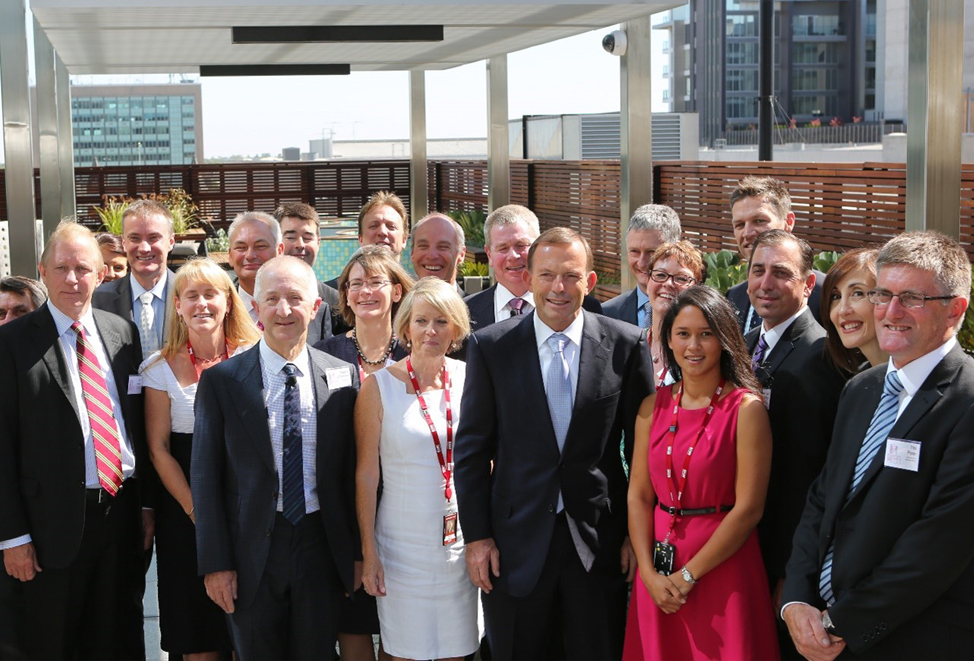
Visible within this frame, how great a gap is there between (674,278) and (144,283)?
273 centimetres

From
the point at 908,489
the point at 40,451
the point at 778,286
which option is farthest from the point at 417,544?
the point at 908,489

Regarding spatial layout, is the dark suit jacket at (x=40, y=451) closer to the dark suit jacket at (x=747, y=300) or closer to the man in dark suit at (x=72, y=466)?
the man in dark suit at (x=72, y=466)

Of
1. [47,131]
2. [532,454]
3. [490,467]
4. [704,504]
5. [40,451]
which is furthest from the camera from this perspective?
[47,131]

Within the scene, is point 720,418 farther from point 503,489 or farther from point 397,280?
point 397,280

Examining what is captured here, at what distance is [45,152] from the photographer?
8000mm

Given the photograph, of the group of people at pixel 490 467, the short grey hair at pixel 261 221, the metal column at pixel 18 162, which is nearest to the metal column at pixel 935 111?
the group of people at pixel 490 467

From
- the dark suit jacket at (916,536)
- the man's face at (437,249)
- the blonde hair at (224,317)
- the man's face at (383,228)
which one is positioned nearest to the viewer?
the dark suit jacket at (916,536)

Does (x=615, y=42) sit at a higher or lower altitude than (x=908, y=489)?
higher

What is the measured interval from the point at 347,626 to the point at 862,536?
2.00 metres

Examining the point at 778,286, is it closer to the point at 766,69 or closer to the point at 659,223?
the point at 659,223

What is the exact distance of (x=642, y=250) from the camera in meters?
5.36

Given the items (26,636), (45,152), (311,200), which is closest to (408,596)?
(26,636)

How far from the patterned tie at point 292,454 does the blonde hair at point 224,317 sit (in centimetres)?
58

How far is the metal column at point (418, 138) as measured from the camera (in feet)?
42.1
